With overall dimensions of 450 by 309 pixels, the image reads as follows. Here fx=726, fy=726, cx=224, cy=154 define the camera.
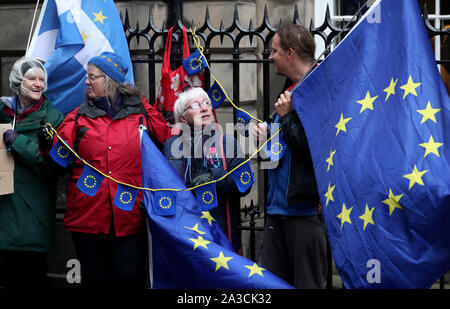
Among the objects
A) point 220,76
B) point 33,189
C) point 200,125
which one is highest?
point 220,76

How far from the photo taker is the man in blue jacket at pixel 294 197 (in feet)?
13.8

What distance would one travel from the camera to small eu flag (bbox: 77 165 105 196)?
15.3ft

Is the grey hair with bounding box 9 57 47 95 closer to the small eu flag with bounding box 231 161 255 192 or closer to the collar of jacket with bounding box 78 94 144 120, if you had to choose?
the collar of jacket with bounding box 78 94 144 120

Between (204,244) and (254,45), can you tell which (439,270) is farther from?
(254,45)

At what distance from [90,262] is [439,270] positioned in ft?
7.34

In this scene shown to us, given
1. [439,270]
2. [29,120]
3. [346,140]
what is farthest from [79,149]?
[439,270]

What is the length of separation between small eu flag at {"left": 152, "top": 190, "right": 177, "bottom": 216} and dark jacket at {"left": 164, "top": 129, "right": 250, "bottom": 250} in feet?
0.63

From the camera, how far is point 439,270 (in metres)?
3.65

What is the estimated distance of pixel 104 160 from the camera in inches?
184

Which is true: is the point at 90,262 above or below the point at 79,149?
below

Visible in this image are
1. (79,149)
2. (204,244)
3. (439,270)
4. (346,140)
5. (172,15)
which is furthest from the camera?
(172,15)

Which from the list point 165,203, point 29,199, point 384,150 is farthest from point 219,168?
point 29,199

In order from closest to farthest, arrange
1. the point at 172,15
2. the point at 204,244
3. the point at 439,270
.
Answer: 1. the point at 439,270
2. the point at 204,244
3. the point at 172,15

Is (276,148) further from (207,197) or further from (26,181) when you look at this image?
(26,181)
